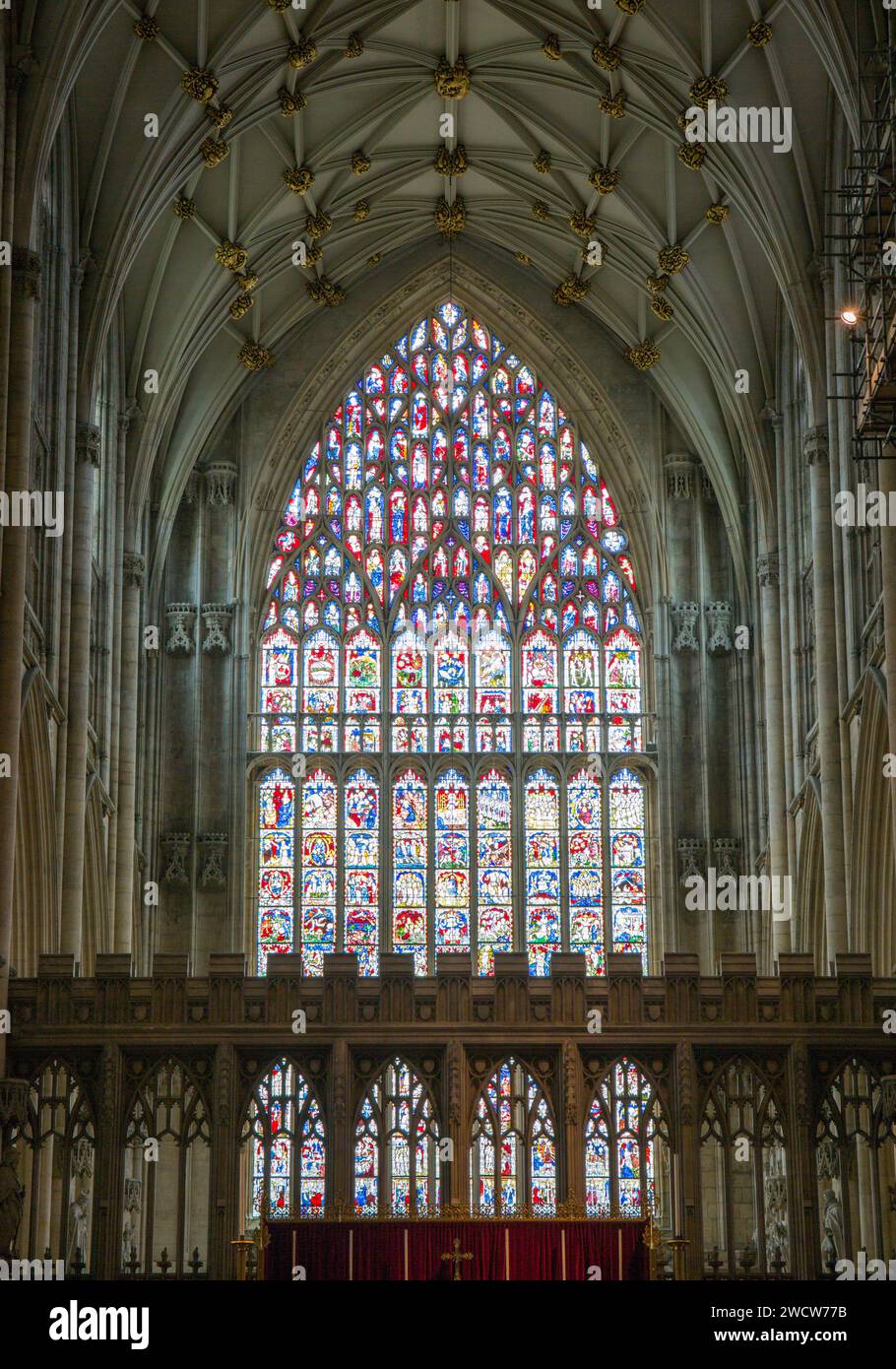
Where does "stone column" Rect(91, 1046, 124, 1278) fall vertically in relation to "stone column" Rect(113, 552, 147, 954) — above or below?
below

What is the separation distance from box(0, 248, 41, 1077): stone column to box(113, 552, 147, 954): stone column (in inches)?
347

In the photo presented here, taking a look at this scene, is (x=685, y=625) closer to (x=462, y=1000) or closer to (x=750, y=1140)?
(x=462, y=1000)

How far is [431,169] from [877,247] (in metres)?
14.8

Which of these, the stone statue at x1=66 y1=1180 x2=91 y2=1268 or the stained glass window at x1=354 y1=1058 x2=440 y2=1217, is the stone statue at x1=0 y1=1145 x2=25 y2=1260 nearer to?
the stone statue at x1=66 y1=1180 x2=91 y2=1268

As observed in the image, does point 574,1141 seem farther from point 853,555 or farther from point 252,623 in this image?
point 252,623

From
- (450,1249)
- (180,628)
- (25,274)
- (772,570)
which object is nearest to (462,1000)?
(450,1249)

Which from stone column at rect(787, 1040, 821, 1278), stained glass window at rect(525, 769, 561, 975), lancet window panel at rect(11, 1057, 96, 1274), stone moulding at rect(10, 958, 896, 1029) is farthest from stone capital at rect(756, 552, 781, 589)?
lancet window panel at rect(11, 1057, 96, 1274)

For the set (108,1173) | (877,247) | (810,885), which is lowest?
(108,1173)

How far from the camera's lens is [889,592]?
80.2ft

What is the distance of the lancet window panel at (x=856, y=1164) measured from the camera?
23.1 metres

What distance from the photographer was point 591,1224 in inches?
878

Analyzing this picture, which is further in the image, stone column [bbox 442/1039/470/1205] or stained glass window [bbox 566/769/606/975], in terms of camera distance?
stained glass window [bbox 566/769/606/975]

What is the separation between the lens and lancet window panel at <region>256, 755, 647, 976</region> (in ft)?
120

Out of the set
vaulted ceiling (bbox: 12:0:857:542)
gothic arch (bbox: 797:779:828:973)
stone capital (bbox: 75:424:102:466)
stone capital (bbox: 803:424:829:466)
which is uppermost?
vaulted ceiling (bbox: 12:0:857:542)
